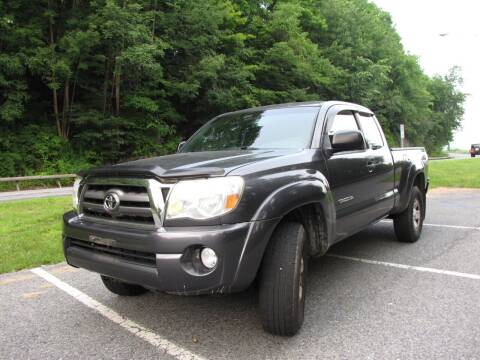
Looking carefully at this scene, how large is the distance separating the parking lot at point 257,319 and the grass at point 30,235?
39cm

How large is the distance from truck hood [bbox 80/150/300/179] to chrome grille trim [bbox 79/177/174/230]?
6 cm

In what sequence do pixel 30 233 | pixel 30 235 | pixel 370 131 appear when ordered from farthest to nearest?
pixel 30 233 < pixel 30 235 < pixel 370 131

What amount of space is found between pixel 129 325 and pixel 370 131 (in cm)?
341

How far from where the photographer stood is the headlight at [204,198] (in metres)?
2.62

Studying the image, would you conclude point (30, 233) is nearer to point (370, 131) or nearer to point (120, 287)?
point (120, 287)

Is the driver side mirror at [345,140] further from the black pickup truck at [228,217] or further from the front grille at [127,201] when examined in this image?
the front grille at [127,201]

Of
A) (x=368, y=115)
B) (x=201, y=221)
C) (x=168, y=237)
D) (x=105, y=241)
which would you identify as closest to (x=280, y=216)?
(x=201, y=221)

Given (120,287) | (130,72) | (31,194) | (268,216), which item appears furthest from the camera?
(130,72)

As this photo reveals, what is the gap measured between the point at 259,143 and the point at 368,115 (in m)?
2.03

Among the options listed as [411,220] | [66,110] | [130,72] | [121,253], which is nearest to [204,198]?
[121,253]

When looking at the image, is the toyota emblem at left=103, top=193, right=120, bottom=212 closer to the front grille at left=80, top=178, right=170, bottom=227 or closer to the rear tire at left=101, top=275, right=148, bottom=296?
the front grille at left=80, top=178, right=170, bottom=227

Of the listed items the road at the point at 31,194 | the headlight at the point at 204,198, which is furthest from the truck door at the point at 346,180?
the road at the point at 31,194

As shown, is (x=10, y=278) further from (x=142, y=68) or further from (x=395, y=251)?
(x=142, y=68)

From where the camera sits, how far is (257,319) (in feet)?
10.8
